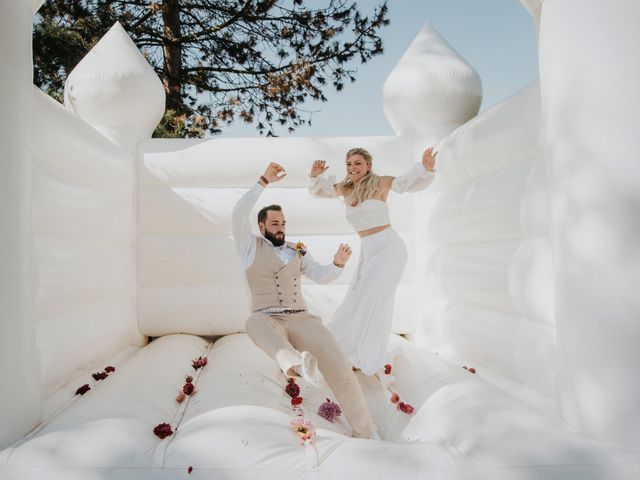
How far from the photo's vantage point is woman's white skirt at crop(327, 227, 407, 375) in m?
2.76

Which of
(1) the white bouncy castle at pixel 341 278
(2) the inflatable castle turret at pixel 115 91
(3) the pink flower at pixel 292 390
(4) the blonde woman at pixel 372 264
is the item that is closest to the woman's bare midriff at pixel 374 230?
(4) the blonde woman at pixel 372 264

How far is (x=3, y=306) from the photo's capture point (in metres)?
1.72

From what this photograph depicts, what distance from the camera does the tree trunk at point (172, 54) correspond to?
683 cm

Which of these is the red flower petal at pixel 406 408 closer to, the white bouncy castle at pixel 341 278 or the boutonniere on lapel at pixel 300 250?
the white bouncy castle at pixel 341 278

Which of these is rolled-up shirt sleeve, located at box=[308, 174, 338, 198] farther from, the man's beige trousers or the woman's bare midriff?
the man's beige trousers

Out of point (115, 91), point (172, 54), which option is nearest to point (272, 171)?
point (115, 91)

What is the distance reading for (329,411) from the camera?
88.2 inches

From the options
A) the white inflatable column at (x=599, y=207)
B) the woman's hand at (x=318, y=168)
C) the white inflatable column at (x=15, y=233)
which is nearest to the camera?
the white inflatable column at (x=599, y=207)

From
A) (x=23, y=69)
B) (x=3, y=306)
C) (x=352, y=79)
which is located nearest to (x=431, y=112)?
(x=23, y=69)

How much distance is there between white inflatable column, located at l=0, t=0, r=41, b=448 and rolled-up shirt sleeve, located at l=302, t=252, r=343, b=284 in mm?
1393

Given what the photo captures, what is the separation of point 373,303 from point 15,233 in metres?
1.66

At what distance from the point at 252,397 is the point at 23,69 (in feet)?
4.67

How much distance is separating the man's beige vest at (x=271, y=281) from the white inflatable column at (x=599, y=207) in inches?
52.7

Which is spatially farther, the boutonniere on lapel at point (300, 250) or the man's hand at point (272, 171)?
the boutonniere on lapel at point (300, 250)
